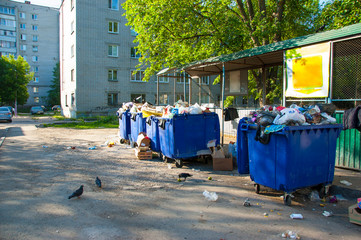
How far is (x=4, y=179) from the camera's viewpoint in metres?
5.45

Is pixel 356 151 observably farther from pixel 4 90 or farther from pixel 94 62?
pixel 4 90

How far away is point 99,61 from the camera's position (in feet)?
82.6

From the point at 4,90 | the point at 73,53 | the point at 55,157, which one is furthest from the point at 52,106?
the point at 55,157

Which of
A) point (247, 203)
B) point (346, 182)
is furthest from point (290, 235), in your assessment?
point (346, 182)

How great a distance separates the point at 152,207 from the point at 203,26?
11.1m

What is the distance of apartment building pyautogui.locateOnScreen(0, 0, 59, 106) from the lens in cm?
5138

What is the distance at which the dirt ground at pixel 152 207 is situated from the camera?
324 cm

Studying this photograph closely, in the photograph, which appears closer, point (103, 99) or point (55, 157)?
point (55, 157)

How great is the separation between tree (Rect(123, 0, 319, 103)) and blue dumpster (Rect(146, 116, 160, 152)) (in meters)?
6.38

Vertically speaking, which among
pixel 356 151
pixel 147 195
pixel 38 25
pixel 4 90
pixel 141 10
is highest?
pixel 38 25

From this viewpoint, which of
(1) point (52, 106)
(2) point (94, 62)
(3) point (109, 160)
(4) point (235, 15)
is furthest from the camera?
(1) point (52, 106)

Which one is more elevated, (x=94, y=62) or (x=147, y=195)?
(x=94, y=62)

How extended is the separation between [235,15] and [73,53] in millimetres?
17650

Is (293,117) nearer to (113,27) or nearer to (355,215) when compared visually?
(355,215)
